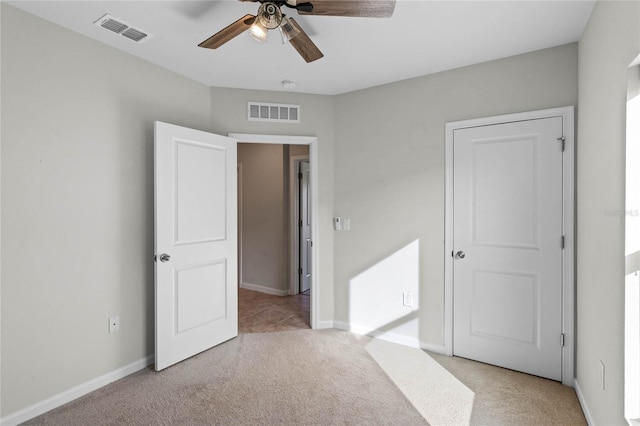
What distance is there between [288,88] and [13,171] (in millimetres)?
2305

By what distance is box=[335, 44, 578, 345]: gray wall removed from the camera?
274 cm

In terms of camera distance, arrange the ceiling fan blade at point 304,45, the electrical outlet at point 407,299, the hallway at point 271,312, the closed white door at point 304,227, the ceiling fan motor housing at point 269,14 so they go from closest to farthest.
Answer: the ceiling fan motor housing at point 269,14, the ceiling fan blade at point 304,45, the electrical outlet at point 407,299, the hallway at point 271,312, the closed white door at point 304,227

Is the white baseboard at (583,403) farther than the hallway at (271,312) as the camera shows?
No

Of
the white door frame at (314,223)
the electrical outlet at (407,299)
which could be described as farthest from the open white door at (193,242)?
the electrical outlet at (407,299)

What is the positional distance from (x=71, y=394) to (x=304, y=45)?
2.76 m

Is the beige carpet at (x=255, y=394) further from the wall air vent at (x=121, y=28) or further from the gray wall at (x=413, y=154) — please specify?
the wall air vent at (x=121, y=28)

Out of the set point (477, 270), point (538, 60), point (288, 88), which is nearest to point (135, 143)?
point (288, 88)

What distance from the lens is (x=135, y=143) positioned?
9.36 ft

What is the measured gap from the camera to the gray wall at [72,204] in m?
2.12

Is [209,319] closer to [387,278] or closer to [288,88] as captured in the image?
[387,278]

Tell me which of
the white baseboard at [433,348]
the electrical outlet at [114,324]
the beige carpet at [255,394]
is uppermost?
the electrical outlet at [114,324]

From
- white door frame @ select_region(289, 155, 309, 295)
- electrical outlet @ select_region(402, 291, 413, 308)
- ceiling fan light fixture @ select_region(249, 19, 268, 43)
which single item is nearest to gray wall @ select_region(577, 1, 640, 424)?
electrical outlet @ select_region(402, 291, 413, 308)

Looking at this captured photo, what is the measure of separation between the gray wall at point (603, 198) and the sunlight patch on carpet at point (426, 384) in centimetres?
73

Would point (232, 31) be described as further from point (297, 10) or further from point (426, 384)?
point (426, 384)
